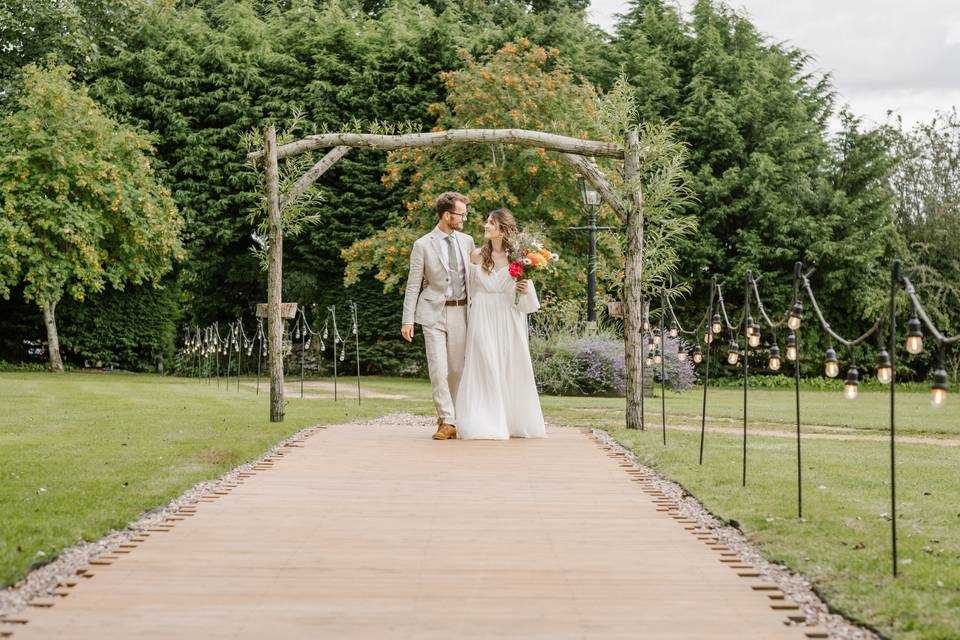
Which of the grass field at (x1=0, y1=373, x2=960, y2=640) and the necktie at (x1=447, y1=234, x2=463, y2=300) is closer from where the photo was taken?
the grass field at (x1=0, y1=373, x2=960, y2=640)

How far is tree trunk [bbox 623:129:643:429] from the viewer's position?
39.8 ft

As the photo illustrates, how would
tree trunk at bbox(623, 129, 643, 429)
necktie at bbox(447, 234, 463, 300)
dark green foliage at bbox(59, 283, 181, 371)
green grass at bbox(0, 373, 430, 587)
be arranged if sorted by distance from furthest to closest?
1. dark green foliage at bbox(59, 283, 181, 371)
2. tree trunk at bbox(623, 129, 643, 429)
3. necktie at bbox(447, 234, 463, 300)
4. green grass at bbox(0, 373, 430, 587)

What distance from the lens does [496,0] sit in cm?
3281

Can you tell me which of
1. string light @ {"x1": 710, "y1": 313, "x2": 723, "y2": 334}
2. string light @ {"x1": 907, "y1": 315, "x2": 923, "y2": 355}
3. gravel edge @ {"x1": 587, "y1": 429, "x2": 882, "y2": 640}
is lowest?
gravel edge @ {"x1": 587, "y1": 429, "x2": 882, "y2": 640}

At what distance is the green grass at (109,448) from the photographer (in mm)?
5984

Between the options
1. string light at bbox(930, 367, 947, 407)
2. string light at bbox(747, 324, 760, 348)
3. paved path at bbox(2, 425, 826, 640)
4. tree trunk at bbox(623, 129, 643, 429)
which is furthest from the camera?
tree trunk at bbox(623, 129, 643, 429)

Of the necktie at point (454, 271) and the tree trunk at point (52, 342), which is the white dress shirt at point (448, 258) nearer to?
the necktie at point (454, 271)

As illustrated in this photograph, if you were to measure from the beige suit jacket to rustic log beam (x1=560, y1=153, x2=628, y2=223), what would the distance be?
2.21 meters

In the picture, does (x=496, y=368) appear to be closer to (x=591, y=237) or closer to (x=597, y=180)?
(x=597, y=180)

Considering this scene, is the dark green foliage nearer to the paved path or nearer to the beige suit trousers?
the beige suit trousers

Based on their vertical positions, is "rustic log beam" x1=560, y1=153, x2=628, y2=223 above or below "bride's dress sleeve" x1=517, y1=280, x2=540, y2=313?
above

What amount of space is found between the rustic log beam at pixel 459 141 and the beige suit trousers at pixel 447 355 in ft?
7.88

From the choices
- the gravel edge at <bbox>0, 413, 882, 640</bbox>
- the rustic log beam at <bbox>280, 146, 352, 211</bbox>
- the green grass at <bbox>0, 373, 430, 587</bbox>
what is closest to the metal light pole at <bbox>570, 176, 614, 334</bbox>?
the green grass at <bbox>0, 373, 430, 587</bbox>

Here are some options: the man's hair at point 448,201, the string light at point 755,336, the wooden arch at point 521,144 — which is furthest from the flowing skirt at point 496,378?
the string light at point 755,336
